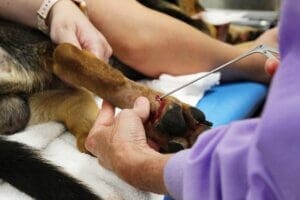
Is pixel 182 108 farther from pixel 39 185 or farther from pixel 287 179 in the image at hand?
pixel 287 179

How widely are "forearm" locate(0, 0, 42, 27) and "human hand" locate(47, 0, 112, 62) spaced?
9 centimetres

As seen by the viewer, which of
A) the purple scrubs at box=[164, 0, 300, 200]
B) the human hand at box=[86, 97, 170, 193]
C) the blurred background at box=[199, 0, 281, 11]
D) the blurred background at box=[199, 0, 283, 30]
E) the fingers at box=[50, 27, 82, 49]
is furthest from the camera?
the blurred background at box=[199, 0, 281, 11]

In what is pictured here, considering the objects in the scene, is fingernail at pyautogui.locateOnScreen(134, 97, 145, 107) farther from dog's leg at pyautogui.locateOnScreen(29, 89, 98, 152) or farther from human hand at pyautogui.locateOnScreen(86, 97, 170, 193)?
dog's leg at pyautogui.locateOnScreen(29, 89, 98, 152)

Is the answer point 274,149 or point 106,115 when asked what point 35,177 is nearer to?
point 106,115

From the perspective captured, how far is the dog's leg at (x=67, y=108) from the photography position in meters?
1.24

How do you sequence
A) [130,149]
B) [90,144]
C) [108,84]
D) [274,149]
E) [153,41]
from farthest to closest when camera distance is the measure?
1. [153,41]
2. [108,84]
3. [90,144]
4. [130,149]
5. [274,149]

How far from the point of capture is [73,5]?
1.30 m

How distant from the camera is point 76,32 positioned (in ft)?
4.07

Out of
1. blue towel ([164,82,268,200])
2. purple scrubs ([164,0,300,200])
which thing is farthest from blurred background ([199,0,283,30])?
purple scrubs ([164,0,300,200])

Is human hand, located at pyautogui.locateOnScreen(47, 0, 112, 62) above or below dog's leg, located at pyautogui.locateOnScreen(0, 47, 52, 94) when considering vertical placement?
above

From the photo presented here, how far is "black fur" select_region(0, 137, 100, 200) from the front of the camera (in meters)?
0.89

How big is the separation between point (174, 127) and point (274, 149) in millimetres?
473

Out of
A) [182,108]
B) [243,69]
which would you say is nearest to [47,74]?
[182,108]

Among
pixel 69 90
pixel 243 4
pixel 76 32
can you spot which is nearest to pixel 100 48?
pixel 76 32
